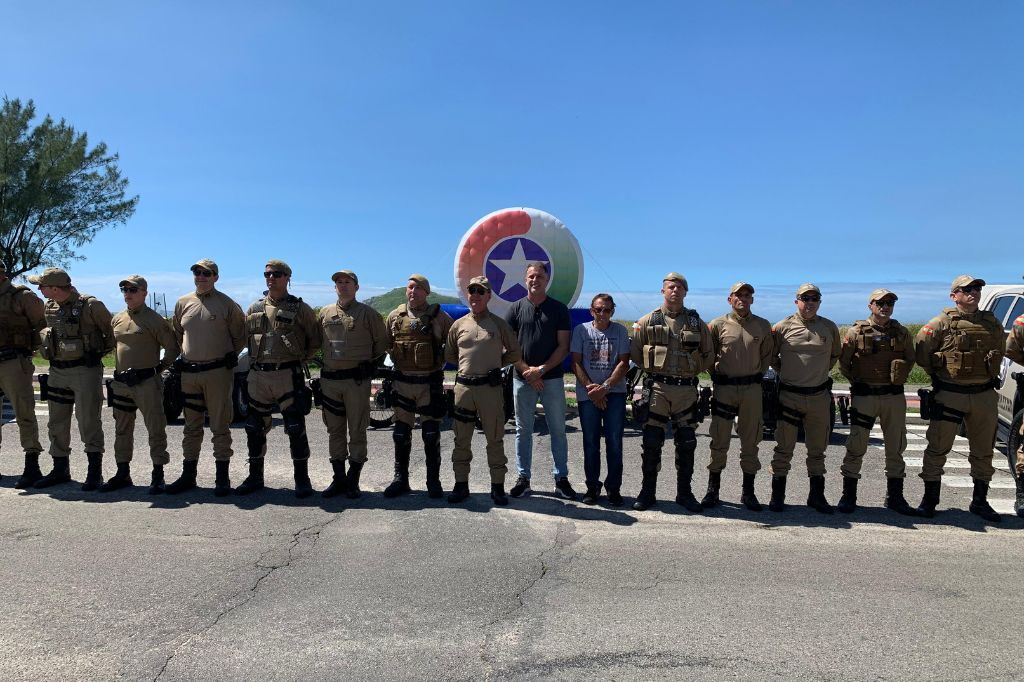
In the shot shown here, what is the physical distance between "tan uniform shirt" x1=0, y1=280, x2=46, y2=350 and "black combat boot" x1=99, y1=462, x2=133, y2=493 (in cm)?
163

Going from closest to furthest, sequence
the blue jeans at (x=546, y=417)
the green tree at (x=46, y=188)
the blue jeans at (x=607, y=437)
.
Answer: the blue jeans at (x=607, y=437), the blue jeans at (x=546, y=417), the green tree at (x=46, y=188)

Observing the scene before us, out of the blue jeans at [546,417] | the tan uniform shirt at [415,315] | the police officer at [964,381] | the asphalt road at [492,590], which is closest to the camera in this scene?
the asphalt road at [492,590]

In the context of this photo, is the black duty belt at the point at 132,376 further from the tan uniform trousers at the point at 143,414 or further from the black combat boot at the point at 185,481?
the black combat boot at the point at 185,481

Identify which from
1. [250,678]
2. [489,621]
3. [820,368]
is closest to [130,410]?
[250,678]

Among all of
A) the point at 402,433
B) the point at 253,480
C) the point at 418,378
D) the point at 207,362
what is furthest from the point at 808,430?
the point at 207,362

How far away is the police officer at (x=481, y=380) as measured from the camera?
559 centimetres

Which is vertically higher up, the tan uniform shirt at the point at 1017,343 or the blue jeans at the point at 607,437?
the tan uniform shirt at the point at 1017,343

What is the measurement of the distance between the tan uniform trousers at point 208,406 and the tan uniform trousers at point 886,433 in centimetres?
561

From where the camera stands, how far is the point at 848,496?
544cm

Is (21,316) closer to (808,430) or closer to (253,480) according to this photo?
(253,480)

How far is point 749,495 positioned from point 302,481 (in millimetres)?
4074

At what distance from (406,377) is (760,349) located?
3.17m

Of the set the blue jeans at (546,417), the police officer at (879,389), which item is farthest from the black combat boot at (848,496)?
the blue jeans at (546,417)

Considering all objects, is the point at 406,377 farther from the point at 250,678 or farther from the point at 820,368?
the point at 820,368
